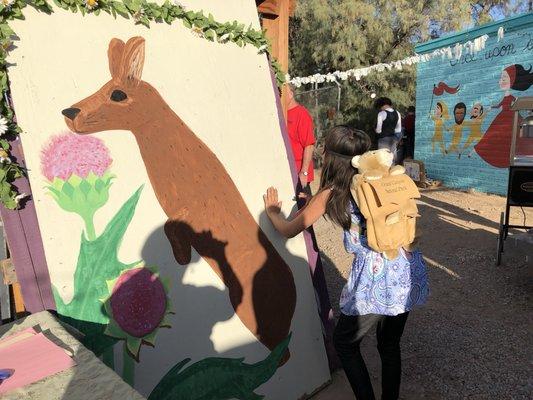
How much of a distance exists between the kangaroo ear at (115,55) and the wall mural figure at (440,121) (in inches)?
364

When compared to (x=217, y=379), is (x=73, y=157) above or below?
above

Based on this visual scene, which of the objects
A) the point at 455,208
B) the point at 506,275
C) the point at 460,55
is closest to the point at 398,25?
the point at 460,55

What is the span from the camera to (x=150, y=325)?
78.2 inches

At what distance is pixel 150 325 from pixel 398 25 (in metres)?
16.8

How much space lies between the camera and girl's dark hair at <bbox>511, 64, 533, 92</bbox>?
769cm

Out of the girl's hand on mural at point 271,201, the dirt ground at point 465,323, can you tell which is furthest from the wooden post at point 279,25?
the dirt ground at point 465,323

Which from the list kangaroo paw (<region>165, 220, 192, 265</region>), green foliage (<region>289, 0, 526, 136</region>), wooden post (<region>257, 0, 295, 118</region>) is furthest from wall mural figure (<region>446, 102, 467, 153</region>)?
kangaroo paw (<region>165, 220, 192, 265</region>)

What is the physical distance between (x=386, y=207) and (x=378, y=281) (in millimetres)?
414

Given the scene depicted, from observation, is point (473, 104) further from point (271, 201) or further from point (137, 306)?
point (137, 306)

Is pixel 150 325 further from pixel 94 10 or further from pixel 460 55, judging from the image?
pixel 460 55

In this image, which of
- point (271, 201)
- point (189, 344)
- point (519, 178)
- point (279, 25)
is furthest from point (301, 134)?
point (519, 178)

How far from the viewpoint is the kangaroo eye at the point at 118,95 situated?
75.9 inches

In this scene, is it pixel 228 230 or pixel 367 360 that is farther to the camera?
pixel 367 360

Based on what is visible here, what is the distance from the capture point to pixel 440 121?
32.4 ft
